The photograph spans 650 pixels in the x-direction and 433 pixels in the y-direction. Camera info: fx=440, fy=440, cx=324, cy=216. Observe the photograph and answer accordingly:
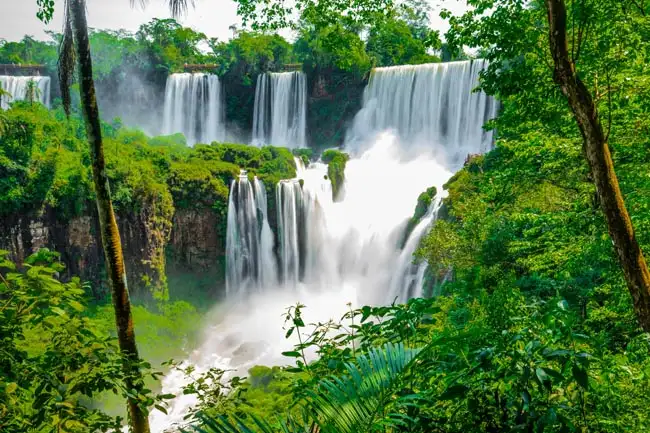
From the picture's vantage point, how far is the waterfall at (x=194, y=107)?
3175 centimetres

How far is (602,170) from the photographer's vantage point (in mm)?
2674

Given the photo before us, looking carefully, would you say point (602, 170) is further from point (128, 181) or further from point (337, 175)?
point (337, 175)

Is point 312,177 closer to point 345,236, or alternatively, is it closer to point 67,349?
point 345,236

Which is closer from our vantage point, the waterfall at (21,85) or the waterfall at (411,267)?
the waterfall at (411,267)

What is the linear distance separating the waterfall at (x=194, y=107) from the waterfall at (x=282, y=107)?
3.25 metres

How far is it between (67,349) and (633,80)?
484 cm

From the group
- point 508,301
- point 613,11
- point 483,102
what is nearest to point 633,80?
point 613,11

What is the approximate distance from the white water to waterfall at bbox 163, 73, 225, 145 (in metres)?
10.5

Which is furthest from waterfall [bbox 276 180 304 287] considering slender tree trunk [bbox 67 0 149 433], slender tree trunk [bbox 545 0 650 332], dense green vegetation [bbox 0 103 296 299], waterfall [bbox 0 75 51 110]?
waterfall [bbox 0 75 51 110]

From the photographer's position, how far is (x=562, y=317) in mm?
1685

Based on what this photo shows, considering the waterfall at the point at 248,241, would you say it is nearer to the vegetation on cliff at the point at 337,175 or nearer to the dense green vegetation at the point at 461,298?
the dense green vegetation at the point at 461,298

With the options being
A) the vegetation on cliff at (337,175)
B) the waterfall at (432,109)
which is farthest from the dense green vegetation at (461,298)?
the waterfall at (432,109)

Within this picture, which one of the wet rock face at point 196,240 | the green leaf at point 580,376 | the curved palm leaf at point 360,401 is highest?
the green leaf at point 580,376

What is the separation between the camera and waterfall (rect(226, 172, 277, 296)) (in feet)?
66.3
